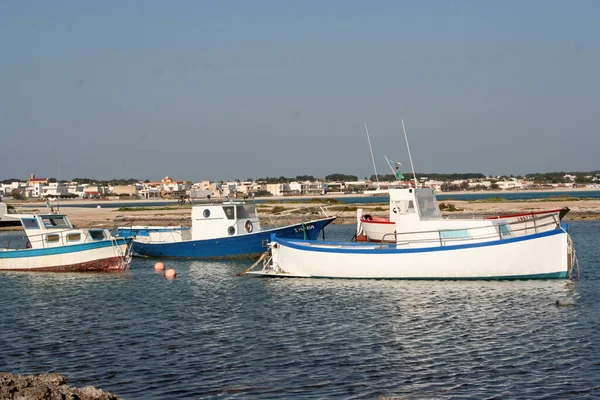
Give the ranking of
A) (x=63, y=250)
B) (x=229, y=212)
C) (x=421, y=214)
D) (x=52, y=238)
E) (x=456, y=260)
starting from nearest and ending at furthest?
(x=456, y=260)
(x=421, y=214)
(x=63, y=250)
(x=52, y=238)
(x=229, y=212)

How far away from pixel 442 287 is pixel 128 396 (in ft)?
45.0

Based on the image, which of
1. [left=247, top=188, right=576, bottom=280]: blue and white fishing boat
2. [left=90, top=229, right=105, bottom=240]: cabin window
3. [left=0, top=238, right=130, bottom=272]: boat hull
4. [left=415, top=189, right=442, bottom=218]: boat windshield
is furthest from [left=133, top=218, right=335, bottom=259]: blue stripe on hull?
[left=415, top=189, right=442, bottom=218]: boat windshield

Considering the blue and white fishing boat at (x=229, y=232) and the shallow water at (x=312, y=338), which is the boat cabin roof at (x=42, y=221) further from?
the blue and white fishing boat at (x=229, y=232)

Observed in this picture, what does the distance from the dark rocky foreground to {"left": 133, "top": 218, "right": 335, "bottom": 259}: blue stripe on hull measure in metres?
23.3

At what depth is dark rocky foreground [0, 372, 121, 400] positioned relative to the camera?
380 inches

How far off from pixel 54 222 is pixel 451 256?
691 inches

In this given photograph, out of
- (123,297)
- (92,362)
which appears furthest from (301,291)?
(92,362)

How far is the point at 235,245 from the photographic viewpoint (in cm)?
3547

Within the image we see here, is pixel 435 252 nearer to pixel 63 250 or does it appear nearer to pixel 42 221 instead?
pixel 63 250

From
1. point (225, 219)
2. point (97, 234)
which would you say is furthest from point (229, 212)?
point (97, 234)

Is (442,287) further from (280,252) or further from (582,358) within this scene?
(582,358)

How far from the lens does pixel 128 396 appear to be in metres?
12.2

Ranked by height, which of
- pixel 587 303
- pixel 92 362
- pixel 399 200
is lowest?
pixel 587 303

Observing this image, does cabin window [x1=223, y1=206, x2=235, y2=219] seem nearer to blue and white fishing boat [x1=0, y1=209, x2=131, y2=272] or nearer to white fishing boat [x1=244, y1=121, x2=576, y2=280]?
blue and white fishing boat [x1=0, y1=209, x2=131, y2=272]
